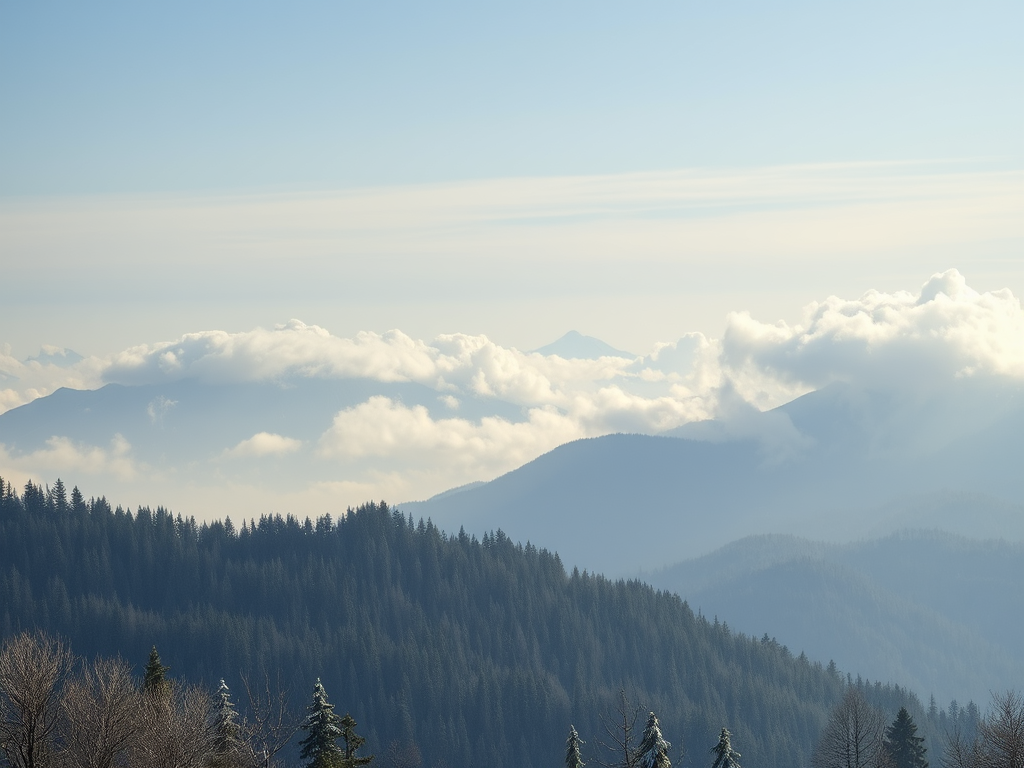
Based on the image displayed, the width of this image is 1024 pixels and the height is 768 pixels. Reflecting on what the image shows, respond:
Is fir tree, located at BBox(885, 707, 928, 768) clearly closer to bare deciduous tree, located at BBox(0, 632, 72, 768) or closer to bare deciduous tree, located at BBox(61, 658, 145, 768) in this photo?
bare deciduous tree, located at BBox(61, 658, 145, 768)

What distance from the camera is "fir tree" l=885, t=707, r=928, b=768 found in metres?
91.2

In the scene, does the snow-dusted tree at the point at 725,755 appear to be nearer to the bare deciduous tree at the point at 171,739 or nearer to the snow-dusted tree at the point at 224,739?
the snow-dusted tree at the point at 224,739

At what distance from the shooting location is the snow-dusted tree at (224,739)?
7438 cm

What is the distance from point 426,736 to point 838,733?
350 ft

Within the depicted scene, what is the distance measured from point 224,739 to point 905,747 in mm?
51592

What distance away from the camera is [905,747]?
300 ft

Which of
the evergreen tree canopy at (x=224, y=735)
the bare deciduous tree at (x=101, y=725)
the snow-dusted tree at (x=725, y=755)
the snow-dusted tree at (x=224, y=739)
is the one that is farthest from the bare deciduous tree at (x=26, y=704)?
the snow-dusted tree at (x=725, y=755)

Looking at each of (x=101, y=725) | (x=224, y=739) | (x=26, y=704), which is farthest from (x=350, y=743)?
(x=26, y=704)

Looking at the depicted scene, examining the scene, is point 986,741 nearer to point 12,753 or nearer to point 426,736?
point 12,753

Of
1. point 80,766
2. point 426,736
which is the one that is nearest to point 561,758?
point 426,736

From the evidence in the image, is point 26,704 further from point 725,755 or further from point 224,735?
point 725,755

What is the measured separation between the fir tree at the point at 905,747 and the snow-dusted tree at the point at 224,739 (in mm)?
49177

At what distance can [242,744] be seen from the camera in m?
74.7

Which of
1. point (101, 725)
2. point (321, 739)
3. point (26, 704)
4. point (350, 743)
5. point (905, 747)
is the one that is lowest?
point (905, 747)
